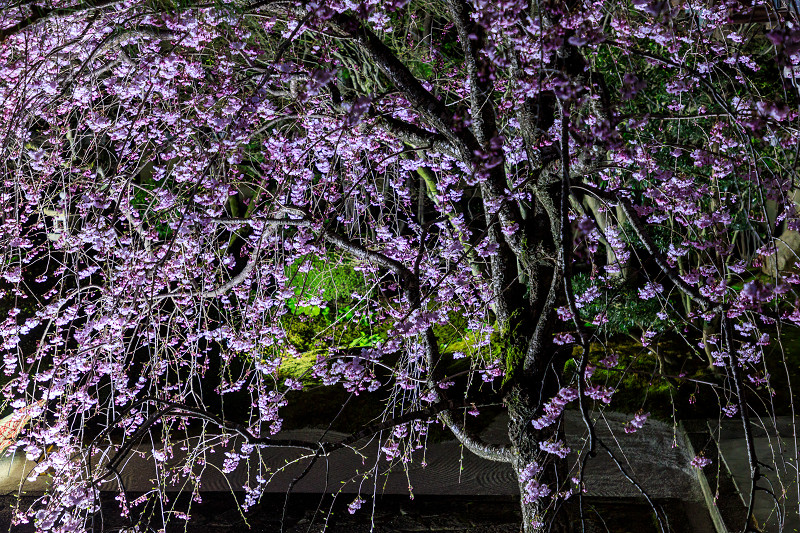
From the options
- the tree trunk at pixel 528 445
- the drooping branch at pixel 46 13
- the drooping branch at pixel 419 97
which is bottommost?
the tree trunk at pixel 528 445

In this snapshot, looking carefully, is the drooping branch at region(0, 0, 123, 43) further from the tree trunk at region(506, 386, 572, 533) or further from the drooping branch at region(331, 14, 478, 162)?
the tree trunk at region(506, 386, 572, 533)

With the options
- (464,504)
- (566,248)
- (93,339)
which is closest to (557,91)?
(566,248)

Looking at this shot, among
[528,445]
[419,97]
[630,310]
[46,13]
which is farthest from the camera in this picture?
[630,310]

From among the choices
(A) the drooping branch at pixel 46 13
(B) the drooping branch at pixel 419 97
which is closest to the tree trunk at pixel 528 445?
(B) the drooping branch at pixel 419 97

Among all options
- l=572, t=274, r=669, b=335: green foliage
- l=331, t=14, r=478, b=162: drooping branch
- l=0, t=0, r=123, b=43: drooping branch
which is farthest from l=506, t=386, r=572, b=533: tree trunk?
l=0, t=0, r=123, b=43: drooping branch

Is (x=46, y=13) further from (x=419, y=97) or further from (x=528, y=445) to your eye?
(x=528, y=445)

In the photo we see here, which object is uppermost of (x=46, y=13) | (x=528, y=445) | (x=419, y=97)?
(x=46, y=13)

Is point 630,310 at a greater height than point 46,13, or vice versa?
point 46,13

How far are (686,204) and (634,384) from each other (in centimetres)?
384

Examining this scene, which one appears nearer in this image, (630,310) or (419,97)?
(419,97)

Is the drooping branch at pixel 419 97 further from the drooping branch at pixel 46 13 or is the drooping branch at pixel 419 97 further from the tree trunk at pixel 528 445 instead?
the tree trunk at pixel 528 445

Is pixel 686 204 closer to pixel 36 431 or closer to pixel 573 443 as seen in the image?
pixel 573 443

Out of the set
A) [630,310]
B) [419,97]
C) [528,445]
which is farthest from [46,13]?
[630,310]

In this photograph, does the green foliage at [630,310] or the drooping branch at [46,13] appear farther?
the green foliage at [630,310]
